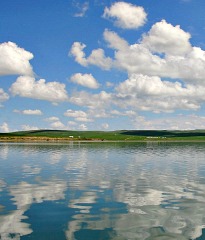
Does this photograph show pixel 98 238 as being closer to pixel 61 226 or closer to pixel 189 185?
pixel 61 226

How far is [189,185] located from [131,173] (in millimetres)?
14135

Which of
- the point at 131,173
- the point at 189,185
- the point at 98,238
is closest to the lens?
the point at 98,238

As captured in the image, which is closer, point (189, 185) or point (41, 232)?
point (41, 232)

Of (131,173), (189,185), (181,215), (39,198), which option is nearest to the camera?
(181,215)

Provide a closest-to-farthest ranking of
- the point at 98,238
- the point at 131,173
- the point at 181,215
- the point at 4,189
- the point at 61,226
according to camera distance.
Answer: the point at 98,238 → the point at 61,226 → the point at 181,215 → the point at 4,189 → the point at 131,173

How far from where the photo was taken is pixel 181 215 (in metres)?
28.0

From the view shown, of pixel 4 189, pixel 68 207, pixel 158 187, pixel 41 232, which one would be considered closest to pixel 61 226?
pixel 41 232

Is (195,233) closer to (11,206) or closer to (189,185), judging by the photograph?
(11,206)

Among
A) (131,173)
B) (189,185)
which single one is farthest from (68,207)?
(131,173)

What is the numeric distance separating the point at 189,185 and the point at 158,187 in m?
4.73

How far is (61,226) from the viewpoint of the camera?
81.2 feet

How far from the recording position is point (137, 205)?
104 ft

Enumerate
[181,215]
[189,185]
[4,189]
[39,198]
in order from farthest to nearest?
1. [189,185]
2. [4,189]
3. [39,198]
4. [181,215]

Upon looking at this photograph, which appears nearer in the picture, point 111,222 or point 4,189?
point 111,222
